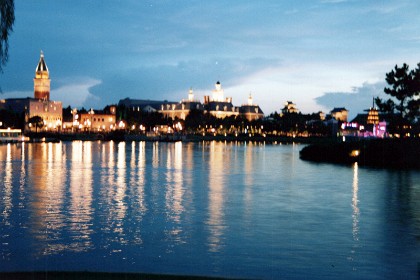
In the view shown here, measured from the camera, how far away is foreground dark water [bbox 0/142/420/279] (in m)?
13.5

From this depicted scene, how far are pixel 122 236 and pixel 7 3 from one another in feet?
23.8

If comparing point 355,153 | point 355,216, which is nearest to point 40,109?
point 355,153

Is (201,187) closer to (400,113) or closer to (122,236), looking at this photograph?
(122,236)

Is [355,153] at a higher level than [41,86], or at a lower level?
lower

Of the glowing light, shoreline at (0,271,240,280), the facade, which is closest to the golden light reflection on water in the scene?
shoreline at (0,271,240,280)

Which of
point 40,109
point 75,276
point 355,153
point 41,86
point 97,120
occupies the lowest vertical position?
point 75,276

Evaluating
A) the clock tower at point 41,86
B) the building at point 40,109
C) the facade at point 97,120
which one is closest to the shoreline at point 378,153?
the building at point 40,109

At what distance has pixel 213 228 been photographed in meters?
18.4

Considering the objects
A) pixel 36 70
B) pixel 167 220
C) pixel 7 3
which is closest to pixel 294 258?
pixel 167 220

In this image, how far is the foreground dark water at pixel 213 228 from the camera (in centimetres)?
1350

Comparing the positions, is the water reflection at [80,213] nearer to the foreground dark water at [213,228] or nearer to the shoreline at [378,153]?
the foreground dark water at [213,228]

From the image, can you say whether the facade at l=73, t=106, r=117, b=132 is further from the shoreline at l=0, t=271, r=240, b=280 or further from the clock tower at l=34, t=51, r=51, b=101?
the shoreline at l=0, t=271, r=240, b=280

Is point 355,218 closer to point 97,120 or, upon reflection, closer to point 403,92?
point 403,92

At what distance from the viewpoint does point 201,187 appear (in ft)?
103
